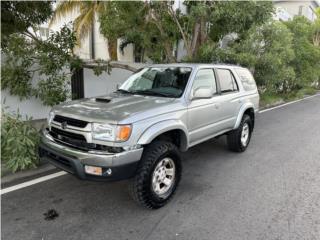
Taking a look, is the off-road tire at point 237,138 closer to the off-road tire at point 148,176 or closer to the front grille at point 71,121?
the off-road tire at point 148,176

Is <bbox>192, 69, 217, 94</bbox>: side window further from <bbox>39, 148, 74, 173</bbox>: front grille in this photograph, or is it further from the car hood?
<bbox>39, 148, 74, 173</bbox>: front grille

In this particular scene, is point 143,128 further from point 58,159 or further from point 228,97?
point 228,97

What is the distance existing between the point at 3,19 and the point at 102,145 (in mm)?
3540

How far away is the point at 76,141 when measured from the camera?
3551 millimetres

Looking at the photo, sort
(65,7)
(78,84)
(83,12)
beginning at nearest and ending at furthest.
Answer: (78,84), (65,7), (83,12)

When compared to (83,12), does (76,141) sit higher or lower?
lower

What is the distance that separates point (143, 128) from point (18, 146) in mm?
2321

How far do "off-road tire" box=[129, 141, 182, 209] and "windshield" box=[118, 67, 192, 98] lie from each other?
994 mm

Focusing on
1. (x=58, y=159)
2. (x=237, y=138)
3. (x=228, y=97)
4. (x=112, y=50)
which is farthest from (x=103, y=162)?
(x=112, y=50)

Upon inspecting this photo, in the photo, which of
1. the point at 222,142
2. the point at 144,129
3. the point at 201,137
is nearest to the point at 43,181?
the point at 144,129

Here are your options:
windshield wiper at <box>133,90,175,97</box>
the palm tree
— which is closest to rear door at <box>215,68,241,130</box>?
windshield wiper at <box>133,90,175,97</box>

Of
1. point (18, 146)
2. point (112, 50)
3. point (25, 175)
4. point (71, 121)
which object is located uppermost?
point (112, 50)

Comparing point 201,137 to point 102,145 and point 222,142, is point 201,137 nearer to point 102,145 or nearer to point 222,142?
point 102,145

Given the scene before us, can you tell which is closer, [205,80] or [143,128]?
[143,128]
